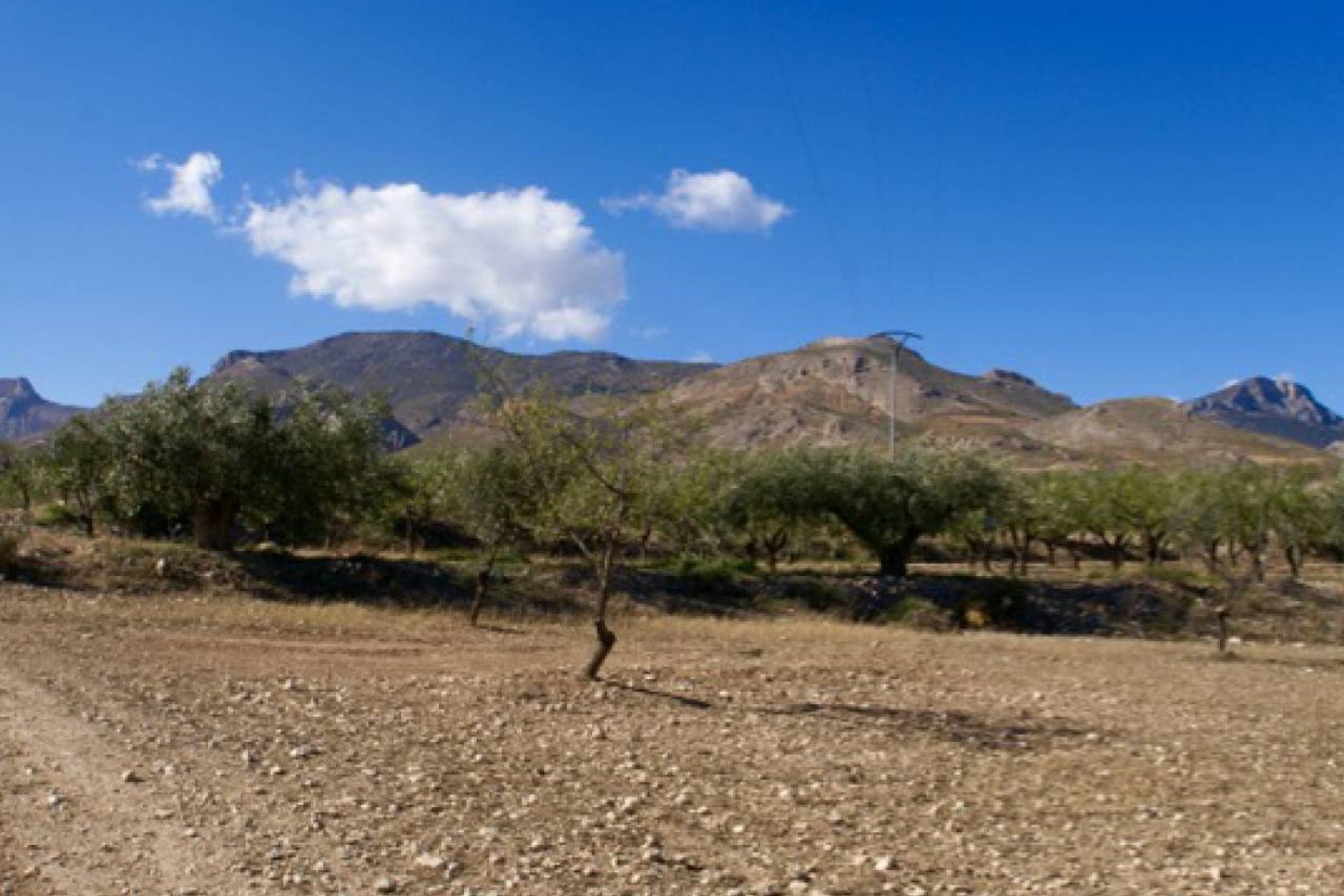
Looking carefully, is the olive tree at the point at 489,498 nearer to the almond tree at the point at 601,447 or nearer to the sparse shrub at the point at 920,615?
the almond tree at the point at 601,447

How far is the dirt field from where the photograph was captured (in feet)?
28.1

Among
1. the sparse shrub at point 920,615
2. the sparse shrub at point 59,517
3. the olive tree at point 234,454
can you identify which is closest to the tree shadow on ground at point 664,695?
the sparse shrub at point 920,615

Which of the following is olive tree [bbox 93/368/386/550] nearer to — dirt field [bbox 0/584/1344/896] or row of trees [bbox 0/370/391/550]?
row of trees [bbox 0/370/391/550]

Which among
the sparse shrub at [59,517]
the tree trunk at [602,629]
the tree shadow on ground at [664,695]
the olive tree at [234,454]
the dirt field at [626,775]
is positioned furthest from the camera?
the sparse shrub at [59,517]

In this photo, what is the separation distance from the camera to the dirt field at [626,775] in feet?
28.1

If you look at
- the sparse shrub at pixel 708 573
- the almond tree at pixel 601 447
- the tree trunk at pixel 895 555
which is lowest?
the sparse shrub at pixel 708 573

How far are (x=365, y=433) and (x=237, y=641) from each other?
53.4ft

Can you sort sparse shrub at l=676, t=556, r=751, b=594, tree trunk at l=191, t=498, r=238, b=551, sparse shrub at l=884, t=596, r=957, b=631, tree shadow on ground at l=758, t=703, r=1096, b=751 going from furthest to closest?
sparse shrub at l=676, t=556, r=751, b=594 → sparse shrub at l=884, t=596, r=957, b=631 → tree trunk at l=191, t=498, r=238, b=551 → tree shadow on ground at l=758, t=703, r=1096, b=751

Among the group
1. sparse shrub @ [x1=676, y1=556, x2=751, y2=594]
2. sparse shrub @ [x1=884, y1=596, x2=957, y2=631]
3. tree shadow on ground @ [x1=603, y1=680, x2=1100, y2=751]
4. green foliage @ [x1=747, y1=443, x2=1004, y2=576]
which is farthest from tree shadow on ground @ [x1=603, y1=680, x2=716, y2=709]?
green foliage @ [x1=747, y1=443, x2=1004, y2=576]

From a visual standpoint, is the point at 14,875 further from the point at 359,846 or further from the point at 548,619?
the point at 548,619

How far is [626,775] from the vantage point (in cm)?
1174

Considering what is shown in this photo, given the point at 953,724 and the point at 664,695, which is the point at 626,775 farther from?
the point at 953,724

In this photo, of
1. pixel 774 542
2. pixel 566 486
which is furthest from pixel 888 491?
pixel 566 486

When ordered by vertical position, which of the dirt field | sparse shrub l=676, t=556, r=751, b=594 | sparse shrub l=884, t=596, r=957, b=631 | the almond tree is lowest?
the dirt field
